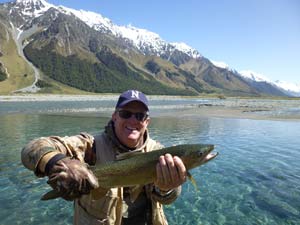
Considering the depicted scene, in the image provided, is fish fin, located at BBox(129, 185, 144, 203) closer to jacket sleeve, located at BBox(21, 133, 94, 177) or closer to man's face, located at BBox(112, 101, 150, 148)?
man's face, located at BBox(112, 101, 150, 148)

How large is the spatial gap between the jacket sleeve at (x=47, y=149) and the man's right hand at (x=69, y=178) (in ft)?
0.75

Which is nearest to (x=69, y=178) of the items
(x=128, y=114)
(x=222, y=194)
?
(x=128, y=114)

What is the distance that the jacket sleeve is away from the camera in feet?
11.6

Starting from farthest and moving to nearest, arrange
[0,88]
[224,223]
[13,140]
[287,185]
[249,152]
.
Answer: [0,88], [13,140], [249,152], [287,185], [224,223]

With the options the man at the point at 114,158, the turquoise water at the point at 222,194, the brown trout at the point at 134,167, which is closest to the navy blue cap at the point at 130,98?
the man at the point at 114,158

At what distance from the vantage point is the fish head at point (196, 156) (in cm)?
405

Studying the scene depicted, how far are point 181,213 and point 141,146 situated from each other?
670 cm

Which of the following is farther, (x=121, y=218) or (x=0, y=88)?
(x=0, y=88)

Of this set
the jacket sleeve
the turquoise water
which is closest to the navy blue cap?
the jacket sleeve

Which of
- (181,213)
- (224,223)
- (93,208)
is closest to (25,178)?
(181,213)

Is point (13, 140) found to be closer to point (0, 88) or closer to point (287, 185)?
point (287, 185)

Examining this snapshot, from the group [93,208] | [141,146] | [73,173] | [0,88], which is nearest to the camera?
[73,173]

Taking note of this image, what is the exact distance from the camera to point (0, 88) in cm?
17350

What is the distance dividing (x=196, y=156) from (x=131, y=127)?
1.07 meters
